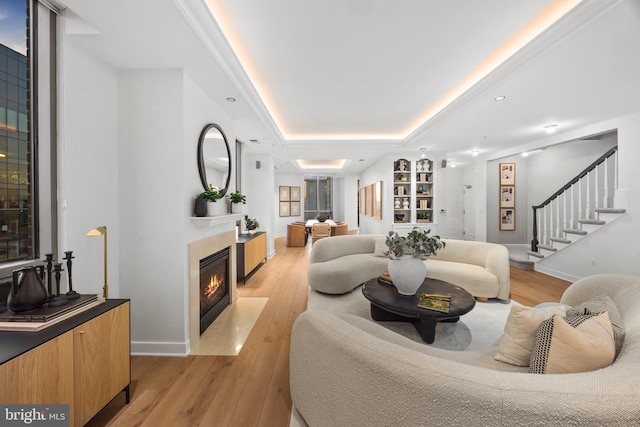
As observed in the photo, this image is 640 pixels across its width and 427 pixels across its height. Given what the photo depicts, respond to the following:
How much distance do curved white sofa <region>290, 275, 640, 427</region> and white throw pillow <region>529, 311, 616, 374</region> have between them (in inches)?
2.3

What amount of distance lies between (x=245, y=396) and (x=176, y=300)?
3.54ft

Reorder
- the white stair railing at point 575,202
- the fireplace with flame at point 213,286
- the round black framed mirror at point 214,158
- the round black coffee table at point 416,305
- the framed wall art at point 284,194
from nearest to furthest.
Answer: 1. the round black coffee table at point 416,305
2. the round black framed mirror at point 214,158
3. the fireplace with flame at point 213,286
4. the white stair railing at point 575,202
5. the framed wall art at point 284,194

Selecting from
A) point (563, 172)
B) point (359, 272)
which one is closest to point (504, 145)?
point (563, 172)

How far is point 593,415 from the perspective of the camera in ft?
2.39

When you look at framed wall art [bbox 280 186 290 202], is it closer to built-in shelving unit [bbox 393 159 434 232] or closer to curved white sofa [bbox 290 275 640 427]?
built-in shelving unit [bbox 393 159 434 232]

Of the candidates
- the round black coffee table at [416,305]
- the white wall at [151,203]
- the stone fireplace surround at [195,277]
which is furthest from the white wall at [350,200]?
the white wall at [151,203]

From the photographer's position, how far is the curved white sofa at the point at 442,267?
355cm

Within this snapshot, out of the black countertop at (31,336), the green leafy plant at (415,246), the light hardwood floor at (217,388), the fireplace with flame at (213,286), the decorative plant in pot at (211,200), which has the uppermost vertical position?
the decorative plant in pot at (211,200)

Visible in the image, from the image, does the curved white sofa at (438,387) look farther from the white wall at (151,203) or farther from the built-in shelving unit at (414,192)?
the built-in shelving unit at (414,192)

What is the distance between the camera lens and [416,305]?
240 cm

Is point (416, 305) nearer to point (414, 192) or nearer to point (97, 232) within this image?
point (97, 232)

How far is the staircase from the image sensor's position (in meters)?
4.52

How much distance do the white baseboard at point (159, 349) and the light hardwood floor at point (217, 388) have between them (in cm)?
5

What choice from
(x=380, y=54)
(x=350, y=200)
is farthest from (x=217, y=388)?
(x=350, y=200)
